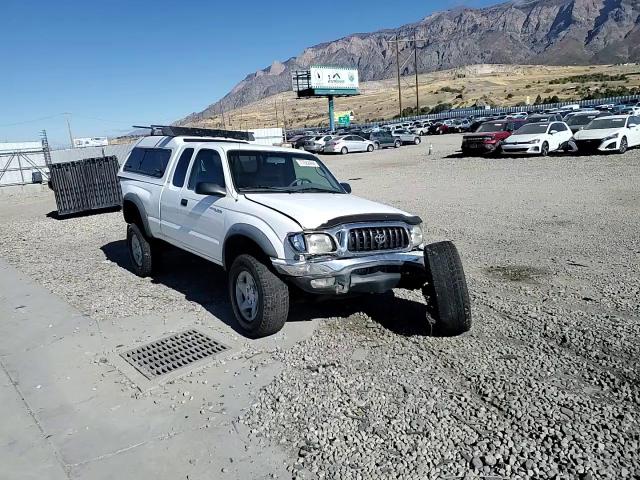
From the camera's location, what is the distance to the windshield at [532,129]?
875 inches

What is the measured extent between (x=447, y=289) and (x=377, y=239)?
0.77 metres

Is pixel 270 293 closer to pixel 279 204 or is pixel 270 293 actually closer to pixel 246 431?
pixel 279 204

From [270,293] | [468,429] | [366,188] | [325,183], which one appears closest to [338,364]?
[270,293]

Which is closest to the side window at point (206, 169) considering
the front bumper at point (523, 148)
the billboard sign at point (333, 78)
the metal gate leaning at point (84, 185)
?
the metal gate leaning at point (84, 185)

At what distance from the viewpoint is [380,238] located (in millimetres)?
4754

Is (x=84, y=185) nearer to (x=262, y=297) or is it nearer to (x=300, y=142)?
(x=262, y=297)

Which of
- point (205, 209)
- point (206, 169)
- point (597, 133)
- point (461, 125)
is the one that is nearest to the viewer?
point (205, 209)

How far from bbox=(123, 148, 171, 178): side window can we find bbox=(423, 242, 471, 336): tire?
151 inches

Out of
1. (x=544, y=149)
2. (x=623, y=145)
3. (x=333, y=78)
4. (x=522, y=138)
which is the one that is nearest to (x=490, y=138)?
(x=522, y=138)

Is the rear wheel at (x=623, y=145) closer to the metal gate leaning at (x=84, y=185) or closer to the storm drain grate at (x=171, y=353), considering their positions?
the metal gate leaning at (x=84, y=185)

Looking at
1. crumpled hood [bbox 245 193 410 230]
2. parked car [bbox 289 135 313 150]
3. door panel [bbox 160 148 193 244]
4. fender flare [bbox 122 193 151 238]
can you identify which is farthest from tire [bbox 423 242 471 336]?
parked car [bbox 289 135 313 150]

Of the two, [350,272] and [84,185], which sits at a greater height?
[84,185]

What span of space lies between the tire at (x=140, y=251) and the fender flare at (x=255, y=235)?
97.6 inches

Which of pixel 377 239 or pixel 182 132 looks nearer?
pixel 377 239
